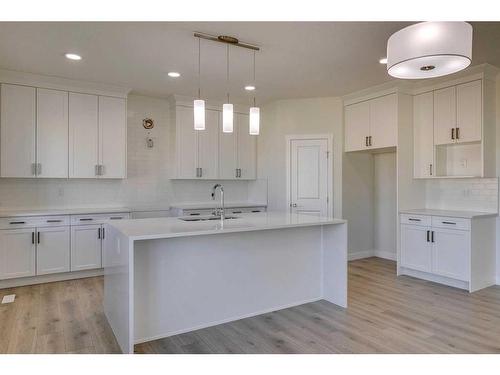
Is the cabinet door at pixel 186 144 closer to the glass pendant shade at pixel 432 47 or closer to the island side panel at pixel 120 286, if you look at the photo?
the island side panel at pixel 120 286

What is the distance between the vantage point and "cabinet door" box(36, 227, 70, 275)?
4352mm

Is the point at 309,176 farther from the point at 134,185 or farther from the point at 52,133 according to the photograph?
the point at 52,133

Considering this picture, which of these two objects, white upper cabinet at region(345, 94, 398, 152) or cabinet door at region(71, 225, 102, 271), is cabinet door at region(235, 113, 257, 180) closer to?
white upper cabinet at region(345, 94, 398, 152)

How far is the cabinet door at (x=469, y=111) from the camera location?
4.20 m

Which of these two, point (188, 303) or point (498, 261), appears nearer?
point (188, 303)

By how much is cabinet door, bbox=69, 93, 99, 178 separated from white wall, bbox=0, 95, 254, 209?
370 millimetres

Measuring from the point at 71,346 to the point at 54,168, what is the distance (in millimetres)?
2707

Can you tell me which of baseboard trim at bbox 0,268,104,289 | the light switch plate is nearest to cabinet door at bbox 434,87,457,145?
baseboard trim at bbox 0,268,104,289

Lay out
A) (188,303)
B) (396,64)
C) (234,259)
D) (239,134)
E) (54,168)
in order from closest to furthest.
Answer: (396,64) < (188,303) < (234,259) < (54,168) < (239,134)

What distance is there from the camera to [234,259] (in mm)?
3219

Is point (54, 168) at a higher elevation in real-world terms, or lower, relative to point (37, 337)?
higher

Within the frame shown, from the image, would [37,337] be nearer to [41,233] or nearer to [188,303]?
[188,303]

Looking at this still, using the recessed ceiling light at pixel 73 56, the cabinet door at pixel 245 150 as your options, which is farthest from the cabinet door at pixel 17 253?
the cabinet door at pixel 245 150
